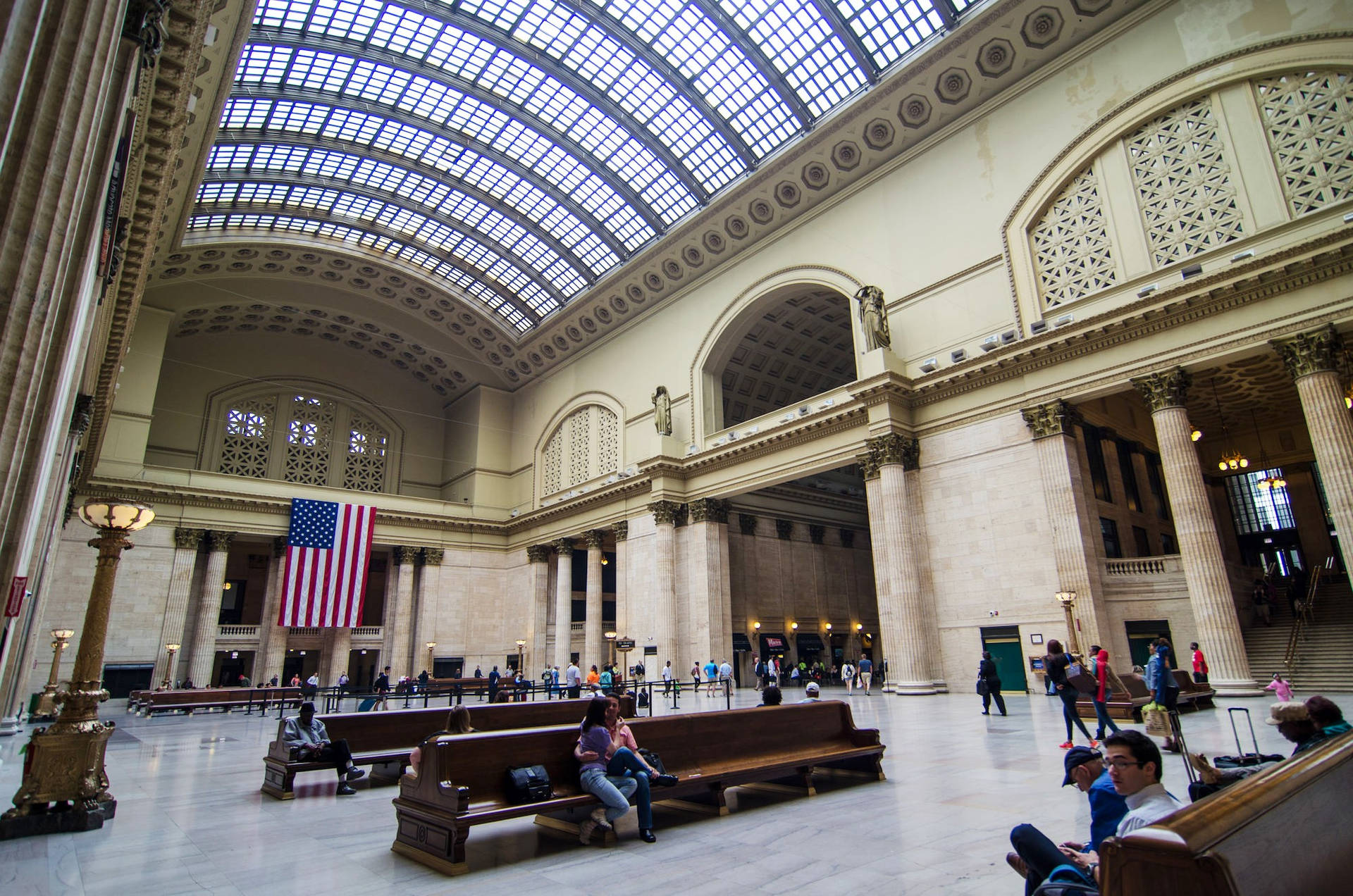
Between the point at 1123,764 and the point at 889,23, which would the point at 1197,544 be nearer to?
the point at 1123,764

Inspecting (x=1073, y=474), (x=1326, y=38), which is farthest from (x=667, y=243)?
(x=1326, y=38)

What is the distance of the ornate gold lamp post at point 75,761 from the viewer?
595 cm

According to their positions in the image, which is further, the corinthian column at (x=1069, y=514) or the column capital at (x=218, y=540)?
the column capital at (x=218, y=540)

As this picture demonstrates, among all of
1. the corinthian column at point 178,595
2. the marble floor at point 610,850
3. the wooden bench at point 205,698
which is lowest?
the marble floor at point 610,850

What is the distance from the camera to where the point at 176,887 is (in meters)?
4.45

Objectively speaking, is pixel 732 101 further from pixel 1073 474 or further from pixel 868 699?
pixel 868 699

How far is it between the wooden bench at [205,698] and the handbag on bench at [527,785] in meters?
19.3

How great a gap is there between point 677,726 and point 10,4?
6.45 metres

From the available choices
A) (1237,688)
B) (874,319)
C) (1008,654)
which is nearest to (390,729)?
(1008,654)

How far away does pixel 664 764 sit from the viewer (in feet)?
20.9

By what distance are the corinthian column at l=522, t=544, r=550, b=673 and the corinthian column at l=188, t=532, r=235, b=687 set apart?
12.8 m

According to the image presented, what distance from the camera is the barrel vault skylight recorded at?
22.0 meters

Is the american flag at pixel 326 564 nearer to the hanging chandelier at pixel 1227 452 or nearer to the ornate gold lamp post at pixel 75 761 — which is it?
the ornate gold lamp post at pixel 75 761

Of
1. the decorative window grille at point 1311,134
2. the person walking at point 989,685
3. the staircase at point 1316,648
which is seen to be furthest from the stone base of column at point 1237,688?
the decorative window grille at point 1311,134
